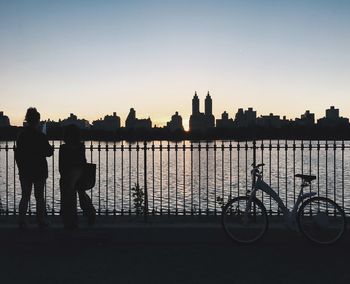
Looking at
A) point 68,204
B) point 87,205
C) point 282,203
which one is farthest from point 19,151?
point 282,203

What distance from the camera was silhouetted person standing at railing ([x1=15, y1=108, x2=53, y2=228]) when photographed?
8.74 m

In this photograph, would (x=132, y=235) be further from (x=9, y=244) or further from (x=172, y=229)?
(x=9, y=244)

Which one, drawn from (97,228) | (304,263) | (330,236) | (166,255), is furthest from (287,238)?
(97,228)

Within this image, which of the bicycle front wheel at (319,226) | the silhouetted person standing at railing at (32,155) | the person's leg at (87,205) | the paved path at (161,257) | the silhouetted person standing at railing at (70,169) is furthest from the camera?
the person's leg at (87,205)

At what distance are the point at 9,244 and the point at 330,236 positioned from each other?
4.84m

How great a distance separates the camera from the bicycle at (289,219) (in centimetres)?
788

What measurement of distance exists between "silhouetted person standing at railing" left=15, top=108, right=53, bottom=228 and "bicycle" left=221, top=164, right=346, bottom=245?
3151 mm

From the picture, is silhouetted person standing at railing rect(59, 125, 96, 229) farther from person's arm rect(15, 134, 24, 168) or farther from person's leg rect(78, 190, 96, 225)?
person's arm rect(15, 134, 24, 168)

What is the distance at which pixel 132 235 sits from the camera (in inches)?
336

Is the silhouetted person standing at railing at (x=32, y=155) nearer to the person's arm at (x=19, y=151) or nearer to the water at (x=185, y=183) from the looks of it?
the person's arm at (x=19, y=151)

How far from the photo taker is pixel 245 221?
26.5 ft

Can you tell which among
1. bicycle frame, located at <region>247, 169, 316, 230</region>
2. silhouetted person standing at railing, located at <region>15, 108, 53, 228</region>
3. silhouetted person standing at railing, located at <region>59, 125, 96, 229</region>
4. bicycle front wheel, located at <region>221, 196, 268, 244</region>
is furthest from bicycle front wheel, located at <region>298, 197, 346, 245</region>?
silhouetted person standing at railing, located at <region>15, 108, 53, 228</region>

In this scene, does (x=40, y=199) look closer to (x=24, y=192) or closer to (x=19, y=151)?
(x=24, y=192)

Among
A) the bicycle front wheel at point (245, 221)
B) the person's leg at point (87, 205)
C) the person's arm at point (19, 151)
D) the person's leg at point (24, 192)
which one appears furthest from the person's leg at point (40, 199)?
the bicycle front wheel at point (245, 221)
